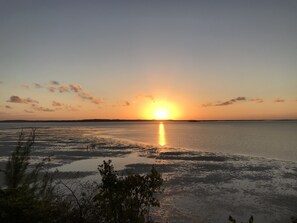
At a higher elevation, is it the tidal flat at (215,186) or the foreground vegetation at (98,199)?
the foreground vegetation at (98,199)

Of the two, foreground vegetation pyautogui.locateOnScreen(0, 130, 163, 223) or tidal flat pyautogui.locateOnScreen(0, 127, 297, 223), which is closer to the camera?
foreground vegetation pyautogui.locateOnScreen(0, 130, 163, 223)

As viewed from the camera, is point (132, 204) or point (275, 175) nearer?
point (132, 204)

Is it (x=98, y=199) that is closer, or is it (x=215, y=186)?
(x=98, y=199)

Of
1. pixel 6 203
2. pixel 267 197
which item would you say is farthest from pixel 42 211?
pixel 267 197

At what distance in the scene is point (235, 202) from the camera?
57.4 ft

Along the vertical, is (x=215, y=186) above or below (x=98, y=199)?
below

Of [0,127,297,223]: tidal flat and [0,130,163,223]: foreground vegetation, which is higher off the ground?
[0,130,163,223]: foreground vegetation

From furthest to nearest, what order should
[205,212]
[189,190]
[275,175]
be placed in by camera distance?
[275,175] → [189,190] → [205,212]

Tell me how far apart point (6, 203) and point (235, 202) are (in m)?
13.7

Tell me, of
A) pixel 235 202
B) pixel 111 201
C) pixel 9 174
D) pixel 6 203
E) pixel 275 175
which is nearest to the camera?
pixel 6 203

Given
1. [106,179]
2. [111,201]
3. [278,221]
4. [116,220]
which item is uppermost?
[106,179]

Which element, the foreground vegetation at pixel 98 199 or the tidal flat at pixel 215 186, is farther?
the tidal flat at pixel 215 186

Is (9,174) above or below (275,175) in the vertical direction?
above

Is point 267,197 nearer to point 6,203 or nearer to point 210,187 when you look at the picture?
point 210,187
